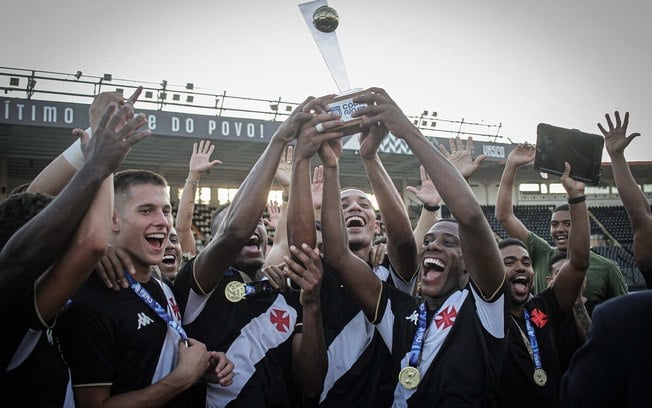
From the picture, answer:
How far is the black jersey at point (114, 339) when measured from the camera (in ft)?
7.10

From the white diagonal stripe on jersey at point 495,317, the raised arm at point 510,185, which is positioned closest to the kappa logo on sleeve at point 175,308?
the white diagonal stripe on jersey at point 495,317

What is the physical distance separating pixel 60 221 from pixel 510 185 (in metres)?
3.87

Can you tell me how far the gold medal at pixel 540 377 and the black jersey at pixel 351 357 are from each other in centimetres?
87

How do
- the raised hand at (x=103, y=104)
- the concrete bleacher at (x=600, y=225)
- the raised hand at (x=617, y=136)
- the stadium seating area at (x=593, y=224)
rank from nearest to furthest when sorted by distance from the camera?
1. the raised hand at (x=103, y=104)
2. the raised hand at (x=617, y=136)
3. the stadium seating area at (x=593, y=224)
4. the concrete bleacher at (x=600, y=225)

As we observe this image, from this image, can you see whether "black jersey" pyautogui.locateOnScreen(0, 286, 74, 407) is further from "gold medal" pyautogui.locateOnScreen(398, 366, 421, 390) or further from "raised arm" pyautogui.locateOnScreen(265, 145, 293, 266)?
"raised arm" pyautogui.locateOnScreen(265, 145, 293, 266)

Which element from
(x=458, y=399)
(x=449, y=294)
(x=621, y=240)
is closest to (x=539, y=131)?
(x=449, y=294)

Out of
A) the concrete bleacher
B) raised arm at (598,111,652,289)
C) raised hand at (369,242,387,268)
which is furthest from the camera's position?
the concrete bleacher

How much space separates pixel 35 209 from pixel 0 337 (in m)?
0.51

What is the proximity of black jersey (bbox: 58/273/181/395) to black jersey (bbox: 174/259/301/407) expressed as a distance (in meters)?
0.26

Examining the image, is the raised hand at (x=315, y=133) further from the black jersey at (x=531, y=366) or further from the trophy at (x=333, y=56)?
the black jersey at (x=531, y=366)

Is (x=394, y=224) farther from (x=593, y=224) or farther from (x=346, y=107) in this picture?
(x=593, y=224)

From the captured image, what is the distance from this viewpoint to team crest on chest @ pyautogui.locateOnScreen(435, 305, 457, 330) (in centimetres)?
263

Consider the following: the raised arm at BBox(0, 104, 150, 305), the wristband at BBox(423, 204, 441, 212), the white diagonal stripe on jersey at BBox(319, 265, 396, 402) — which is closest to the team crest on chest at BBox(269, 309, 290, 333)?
the white diagonal stripe on jersey at BBox(319, 265, 396, 402)

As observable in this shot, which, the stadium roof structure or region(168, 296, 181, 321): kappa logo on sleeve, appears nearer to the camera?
region(168, 296, 181, 321): kappa logo on sleeve
